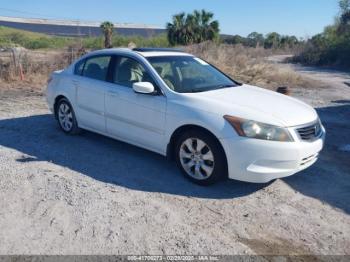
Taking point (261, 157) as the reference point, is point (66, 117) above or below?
below

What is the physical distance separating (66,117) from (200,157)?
3.04 m

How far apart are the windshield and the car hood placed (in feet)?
0.89

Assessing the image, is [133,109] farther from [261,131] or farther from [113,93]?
[261,131]

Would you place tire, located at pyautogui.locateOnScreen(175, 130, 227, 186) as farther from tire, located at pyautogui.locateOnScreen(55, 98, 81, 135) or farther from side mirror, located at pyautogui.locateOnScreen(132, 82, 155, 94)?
tire, located at pyautogui.locateOnScreen(55, 98, 81, 135)

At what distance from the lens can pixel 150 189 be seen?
15.8 ft

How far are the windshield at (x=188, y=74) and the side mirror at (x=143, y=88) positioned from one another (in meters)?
0.24

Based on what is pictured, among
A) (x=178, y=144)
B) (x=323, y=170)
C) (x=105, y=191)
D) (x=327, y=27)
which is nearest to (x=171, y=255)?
(x=105, y=191)

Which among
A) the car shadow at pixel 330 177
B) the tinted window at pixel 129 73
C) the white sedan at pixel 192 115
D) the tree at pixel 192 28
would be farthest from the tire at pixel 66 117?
the tree at pixel 192 28

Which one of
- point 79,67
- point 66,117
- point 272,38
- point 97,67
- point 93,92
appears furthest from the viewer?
point 272,38

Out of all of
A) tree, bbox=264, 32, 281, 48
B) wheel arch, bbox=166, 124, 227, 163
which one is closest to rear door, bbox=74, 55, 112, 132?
wheel arch, bbox=166, 124, 227, 163

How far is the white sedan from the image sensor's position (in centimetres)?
451

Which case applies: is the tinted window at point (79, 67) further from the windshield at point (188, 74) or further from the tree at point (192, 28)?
the tree at point (192, 28)

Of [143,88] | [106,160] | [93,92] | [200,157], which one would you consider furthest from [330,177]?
[93,92]

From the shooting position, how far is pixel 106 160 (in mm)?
5742
